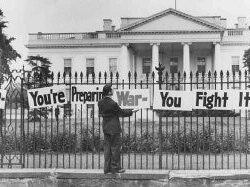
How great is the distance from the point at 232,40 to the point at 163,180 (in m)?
45.0

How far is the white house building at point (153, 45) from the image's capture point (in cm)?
4719

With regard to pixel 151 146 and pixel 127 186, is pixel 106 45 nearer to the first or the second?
pixel 151 146

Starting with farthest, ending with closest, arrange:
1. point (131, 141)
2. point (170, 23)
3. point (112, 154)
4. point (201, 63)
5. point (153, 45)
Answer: point (201, 63) → point (153, 45) → point (170, 23) → point (131, 141) → point (112, 154)

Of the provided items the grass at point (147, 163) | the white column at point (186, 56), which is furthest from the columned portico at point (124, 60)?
the grass at point (147, 163)

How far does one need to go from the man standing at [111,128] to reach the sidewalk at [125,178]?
0.18 m

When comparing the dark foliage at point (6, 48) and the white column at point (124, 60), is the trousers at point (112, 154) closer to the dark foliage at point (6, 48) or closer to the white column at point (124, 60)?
the dark foliage at point (6, 48)

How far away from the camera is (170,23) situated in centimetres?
4741

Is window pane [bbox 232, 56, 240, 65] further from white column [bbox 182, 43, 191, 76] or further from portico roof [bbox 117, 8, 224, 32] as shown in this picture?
white column [bbox 182, 43, 191, 76]

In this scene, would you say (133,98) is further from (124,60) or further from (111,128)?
(124,60)

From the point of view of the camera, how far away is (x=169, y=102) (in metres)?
8.33

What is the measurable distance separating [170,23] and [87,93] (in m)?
39.8

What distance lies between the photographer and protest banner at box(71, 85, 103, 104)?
8.55 metres

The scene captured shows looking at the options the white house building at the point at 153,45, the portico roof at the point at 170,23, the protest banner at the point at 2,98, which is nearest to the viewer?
the protest banner at the point at 2,98

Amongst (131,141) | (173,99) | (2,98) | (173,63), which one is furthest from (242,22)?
(2,98)
